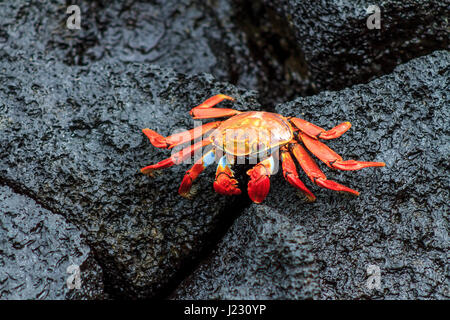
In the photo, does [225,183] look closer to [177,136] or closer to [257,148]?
[257,148]

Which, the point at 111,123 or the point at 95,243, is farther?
the point at 111,123

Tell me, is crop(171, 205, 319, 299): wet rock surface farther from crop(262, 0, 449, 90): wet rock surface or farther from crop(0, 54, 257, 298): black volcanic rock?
crop(262, 0, 449, 90): wet rock surface

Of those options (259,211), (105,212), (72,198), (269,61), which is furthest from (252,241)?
(269,61)

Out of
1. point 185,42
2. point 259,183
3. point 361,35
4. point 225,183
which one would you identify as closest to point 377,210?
point 259,183

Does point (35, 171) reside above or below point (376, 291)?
above

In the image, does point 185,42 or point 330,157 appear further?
point 185,42

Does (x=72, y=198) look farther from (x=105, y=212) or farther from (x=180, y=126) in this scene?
(x=180, y=126)
